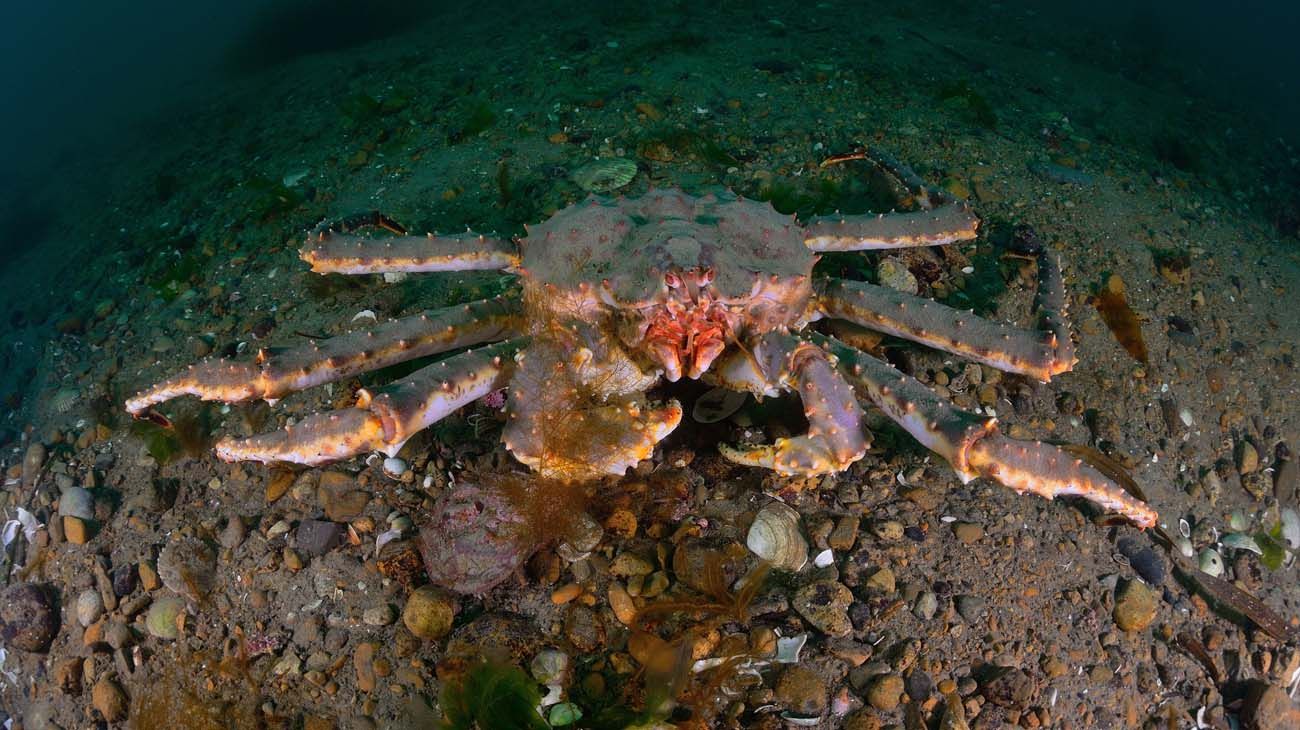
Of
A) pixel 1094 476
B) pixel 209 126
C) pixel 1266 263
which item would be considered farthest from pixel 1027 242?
pixel 209 126

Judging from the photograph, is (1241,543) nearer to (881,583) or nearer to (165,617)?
(881,583)

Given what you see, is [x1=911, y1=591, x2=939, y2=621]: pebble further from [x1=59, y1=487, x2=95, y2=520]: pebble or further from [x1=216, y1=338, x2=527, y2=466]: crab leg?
[x1=59, y1=487, x2=95, y2=520]: pebble

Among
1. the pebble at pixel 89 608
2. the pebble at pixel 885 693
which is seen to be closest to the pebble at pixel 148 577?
the pebble at pixel 89 608

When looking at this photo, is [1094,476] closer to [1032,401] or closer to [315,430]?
[1032,401]

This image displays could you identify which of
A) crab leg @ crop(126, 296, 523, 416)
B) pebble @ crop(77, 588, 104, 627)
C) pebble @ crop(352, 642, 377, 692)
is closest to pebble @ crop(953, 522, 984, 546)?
crab leg @ crop(126, 296, 523, 416)

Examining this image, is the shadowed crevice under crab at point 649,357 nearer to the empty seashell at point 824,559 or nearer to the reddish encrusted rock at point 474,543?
the reddish encrusted rock at point 474,543

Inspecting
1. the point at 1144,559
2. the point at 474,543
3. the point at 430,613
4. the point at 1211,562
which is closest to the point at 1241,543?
the point at 1211,562
